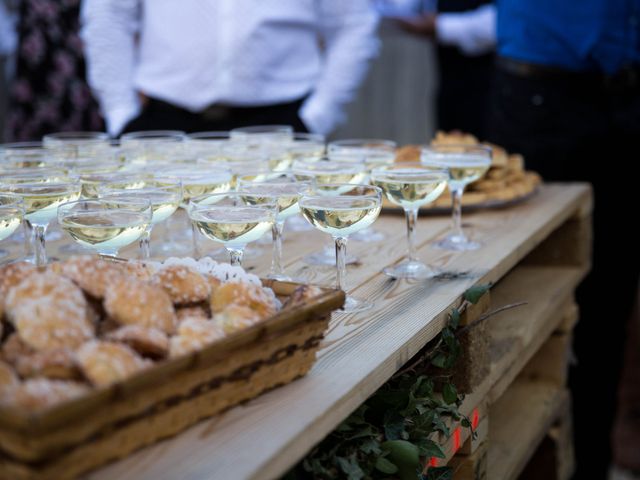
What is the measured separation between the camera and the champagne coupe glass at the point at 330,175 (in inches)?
78.4

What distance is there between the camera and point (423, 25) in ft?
15.5

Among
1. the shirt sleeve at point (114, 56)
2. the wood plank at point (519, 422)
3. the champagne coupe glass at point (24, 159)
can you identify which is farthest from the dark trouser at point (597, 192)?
the champagne coupe glass at point (24, 159)

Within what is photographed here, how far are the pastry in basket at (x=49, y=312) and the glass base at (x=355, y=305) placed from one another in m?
0.59

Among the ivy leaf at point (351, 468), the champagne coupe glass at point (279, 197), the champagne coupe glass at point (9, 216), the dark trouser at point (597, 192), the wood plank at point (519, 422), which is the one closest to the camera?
the ivy leaf at point (351, 468)

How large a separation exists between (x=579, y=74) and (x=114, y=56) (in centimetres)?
187

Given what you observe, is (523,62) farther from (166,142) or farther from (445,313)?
(445,313)

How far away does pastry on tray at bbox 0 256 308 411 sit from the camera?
3.19 ft

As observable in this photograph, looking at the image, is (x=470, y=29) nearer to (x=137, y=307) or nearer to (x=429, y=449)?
(x=429, y=449)

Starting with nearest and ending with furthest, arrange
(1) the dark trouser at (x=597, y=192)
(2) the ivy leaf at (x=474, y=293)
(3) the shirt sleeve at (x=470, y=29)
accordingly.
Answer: (2) the ivy leaf at (x=474, y=293) → (1) the dark trouser at (x=597, y=192) → (3) the shirt sleeve at (x=470, y=29)

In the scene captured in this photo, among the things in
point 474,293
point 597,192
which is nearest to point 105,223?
point 474,293

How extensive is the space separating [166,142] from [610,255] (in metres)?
1.92

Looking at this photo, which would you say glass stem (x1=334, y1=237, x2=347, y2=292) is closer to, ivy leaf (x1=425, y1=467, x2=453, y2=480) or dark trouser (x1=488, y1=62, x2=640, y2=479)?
ivy leaf (x1=425, y1=467, x2=453, y2=480)

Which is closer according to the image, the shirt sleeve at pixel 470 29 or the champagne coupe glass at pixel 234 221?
the champagne coupe glass at pixel 234 221

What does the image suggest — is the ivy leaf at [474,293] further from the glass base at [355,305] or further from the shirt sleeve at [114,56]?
the shirt sleeve at [114,56]
